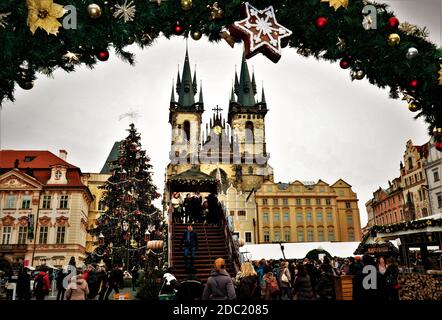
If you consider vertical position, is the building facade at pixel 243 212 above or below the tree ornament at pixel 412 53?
above

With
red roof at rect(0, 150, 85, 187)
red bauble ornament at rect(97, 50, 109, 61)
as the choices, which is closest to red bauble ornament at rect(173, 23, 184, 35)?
red bauble ornament at rect(97, 50, 109, 61)

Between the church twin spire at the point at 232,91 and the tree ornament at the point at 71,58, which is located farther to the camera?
the church twin spire at the point at 232,91

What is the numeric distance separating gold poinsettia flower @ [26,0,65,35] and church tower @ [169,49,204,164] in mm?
67177

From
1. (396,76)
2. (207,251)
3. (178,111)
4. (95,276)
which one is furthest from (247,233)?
(396,76)

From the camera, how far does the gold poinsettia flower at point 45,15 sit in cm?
303

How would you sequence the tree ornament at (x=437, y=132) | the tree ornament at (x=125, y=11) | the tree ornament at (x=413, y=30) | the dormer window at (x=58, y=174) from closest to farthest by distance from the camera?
the tree ornament at (x=125, y=11) < the tree ornament at (x=413, y=30) < the tree ornament at (x=437, y=132) < the dormer window at (x=58, y=174)

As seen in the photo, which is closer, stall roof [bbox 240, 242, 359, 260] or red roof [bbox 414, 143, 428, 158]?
stall roof [bbox 240, 242, 359, 260]

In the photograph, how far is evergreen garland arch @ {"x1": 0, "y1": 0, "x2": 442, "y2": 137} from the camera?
328 cm

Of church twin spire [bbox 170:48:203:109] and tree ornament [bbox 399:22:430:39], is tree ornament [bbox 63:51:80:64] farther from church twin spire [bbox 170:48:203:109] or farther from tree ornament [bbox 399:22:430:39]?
church twin spire [bbox 170:48:203:109]

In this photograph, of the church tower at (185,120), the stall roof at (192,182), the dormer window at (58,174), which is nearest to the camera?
the stall roof at (192,182)

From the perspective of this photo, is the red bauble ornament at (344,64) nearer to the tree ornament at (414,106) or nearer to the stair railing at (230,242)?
the tree ornament at (414,106)

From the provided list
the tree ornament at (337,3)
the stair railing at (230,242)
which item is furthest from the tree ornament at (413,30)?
the stair railing at (230,242)

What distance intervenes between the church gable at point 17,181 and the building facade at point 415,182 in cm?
4048

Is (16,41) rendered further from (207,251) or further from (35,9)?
(207,251)
